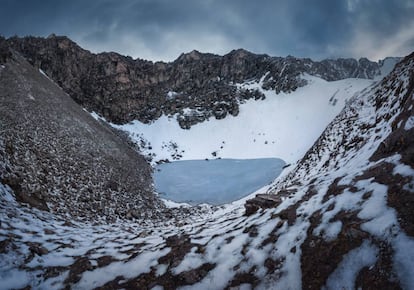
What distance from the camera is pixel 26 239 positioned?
5.92 metres

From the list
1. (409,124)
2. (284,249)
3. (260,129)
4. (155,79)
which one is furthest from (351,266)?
(155,79)

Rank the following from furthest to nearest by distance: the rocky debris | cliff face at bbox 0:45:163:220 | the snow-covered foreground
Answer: the snow-covered foreground, cliff face at bbox 0:45:163:220, the rocky debris

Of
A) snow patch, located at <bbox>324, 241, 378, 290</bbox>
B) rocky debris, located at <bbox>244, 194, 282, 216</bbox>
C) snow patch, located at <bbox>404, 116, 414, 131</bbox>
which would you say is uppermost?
snow patch, located at <bbox>404, 116, 414, 131</bbox>

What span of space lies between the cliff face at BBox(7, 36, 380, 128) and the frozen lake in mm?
14781

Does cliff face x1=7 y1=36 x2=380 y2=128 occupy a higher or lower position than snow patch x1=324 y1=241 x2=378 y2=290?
higher

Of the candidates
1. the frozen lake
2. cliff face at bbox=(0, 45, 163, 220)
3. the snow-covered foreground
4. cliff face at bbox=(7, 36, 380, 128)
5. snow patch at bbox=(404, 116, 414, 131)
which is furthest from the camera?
cliff face at bbox=(7, 36, 380, 128)

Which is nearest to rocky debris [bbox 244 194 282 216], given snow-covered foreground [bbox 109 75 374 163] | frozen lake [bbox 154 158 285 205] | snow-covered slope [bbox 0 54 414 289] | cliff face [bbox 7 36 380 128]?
snow-covered slope [bbox 0 54 414 289]

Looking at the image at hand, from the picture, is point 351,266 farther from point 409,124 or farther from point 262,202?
point 409,124

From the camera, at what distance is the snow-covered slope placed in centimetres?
294

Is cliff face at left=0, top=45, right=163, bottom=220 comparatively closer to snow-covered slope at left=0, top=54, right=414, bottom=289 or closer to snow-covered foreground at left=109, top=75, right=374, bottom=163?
snow-covered slope at left=0, top=54, right=414, bottom=289

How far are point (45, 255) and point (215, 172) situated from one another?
22.8 m

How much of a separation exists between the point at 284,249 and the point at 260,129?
122 ft

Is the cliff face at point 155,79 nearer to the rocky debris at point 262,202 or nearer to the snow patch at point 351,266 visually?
the rocky debris at point 262,202

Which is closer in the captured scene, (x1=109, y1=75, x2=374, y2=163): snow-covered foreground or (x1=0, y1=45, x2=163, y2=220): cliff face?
(x1=0, y1=45, x2=163, y2=220): cliff face
